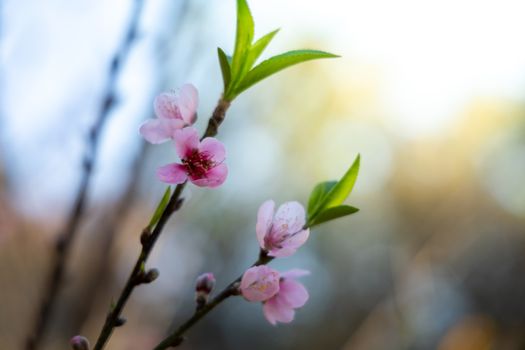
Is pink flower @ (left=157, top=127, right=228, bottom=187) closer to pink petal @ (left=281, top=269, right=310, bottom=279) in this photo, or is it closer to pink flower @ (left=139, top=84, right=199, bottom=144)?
pink flower @ (left=139, top=84, right=199, bottom=144)

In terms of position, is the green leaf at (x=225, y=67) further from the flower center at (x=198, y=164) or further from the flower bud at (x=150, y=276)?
the flower bud at (x=150, y=276)

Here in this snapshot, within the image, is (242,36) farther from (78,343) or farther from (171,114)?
(78,343)

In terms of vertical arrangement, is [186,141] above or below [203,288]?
above

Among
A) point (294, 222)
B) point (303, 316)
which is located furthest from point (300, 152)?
point (294, 222)

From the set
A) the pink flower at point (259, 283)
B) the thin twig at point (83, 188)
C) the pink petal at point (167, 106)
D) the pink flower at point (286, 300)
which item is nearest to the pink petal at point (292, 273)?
the pink flower at point (286, 300)

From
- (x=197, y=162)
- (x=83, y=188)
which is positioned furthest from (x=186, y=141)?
(x=83, y=188)

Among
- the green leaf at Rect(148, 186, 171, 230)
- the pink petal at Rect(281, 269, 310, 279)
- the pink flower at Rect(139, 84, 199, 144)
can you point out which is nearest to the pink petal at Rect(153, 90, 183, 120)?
the pink flower at Rect(139, 84, 199, 144)

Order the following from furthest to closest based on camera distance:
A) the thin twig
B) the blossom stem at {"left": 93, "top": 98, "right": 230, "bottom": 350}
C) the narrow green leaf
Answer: the thin twig → the narrow green leaf → the blossom stem at {"left": 93, "top": 98, "right": 230, "bottom": 350}

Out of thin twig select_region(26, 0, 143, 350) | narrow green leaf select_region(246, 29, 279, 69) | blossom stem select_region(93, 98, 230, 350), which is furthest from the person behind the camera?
thin twig select_region(26, 0, 143, 350)
